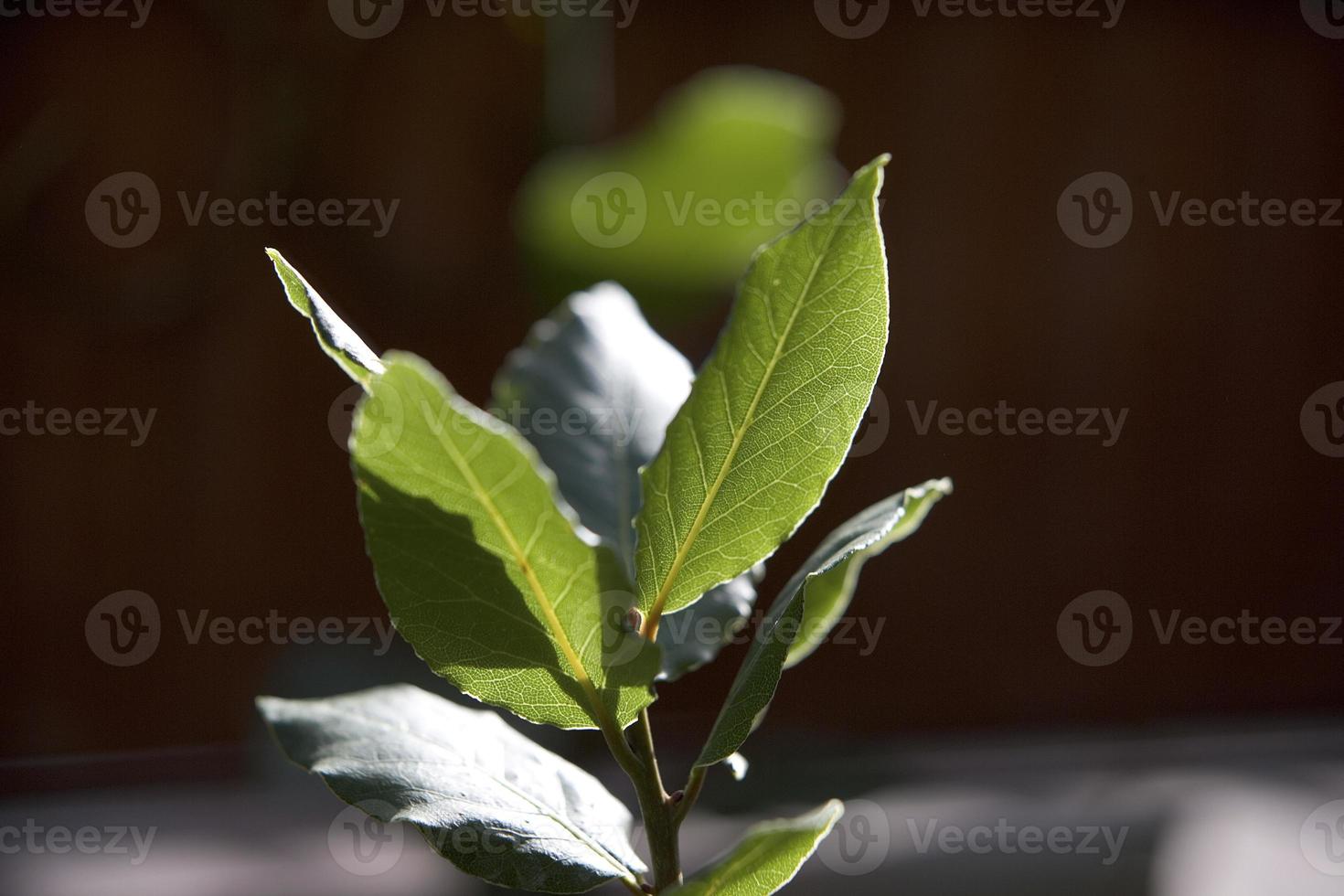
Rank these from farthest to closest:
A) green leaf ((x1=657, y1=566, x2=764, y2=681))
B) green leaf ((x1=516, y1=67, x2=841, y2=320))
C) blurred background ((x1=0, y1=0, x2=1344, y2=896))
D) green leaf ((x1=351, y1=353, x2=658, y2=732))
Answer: blurred background ((x1=0, y1=0, x2=1344, y2=896)), green leaf ((x1=516, y1=67, x2=841, y2=320)), green leaf ((x1=657, y1=566, x2=764, y2=681)), green leaf ((x1=351, y1=353, x2=658, y2=732))

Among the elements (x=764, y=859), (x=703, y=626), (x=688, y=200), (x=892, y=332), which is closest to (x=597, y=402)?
(x=703, y=626)

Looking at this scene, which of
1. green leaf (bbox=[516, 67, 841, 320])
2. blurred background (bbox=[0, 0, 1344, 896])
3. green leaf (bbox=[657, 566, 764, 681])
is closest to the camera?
green leaf (bbox=[657, 566, 764, 681])

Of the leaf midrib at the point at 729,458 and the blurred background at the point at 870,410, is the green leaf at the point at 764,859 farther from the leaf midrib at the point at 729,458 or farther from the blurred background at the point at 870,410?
the blurred background at the point at 870,410

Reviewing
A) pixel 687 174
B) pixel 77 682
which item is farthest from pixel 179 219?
pixel 687 174

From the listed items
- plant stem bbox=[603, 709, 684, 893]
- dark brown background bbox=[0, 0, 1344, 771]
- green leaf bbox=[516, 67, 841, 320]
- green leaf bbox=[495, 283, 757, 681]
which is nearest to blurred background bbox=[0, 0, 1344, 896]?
dark brown background bbox=[0, 0, 1344, 771]

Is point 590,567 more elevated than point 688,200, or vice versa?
point 688,200

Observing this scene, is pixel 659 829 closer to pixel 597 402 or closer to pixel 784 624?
pixel 784 624

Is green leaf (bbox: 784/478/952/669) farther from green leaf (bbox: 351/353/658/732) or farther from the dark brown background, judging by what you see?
the dark brown background
